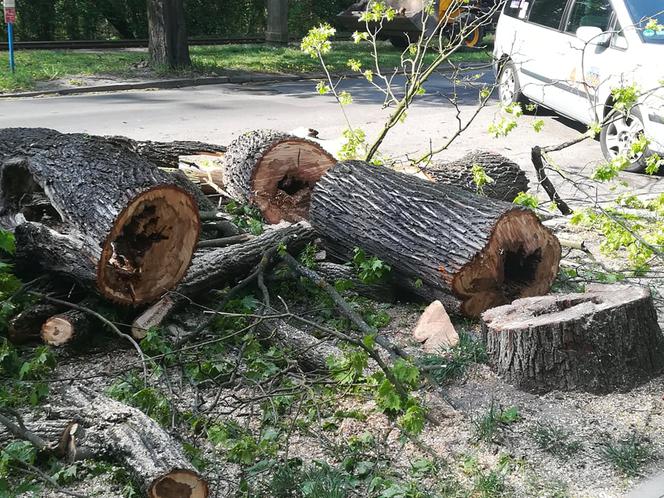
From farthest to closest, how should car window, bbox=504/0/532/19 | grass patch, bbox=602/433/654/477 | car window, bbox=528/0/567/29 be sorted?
car window, bbox=504/0/532/19
car window, bbox=528/0/567/29
grass patch, bbox=602/433/654/477

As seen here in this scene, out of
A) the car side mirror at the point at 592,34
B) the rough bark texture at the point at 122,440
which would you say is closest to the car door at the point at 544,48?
the car side mirror at the point at 592,34

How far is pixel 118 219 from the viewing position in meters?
4.98

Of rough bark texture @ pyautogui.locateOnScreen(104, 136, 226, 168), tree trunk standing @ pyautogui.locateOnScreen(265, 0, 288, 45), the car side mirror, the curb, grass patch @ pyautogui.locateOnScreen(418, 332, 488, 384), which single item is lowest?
grass patch @ pyautogui.locateOnScreen(418, 332, 488, 384)

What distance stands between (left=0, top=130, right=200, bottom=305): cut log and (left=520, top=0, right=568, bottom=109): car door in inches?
307

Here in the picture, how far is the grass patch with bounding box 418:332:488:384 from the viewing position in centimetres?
493

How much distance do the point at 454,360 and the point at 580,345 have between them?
2.38 feet

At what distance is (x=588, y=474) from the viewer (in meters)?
4.03

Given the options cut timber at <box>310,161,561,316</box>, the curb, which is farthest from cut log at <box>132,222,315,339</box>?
the curb

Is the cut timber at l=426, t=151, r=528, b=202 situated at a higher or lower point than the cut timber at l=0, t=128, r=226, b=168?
lower

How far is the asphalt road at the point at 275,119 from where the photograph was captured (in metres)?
11.7

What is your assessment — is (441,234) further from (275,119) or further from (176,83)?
(176,83)

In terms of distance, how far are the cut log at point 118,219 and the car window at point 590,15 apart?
7586 mm

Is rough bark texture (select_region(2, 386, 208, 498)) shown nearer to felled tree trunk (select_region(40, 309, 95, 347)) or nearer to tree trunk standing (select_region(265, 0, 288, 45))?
felled tree trunk (select_region(40, 309, 95, 347))

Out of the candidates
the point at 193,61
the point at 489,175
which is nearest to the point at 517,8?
the point at 489,175
